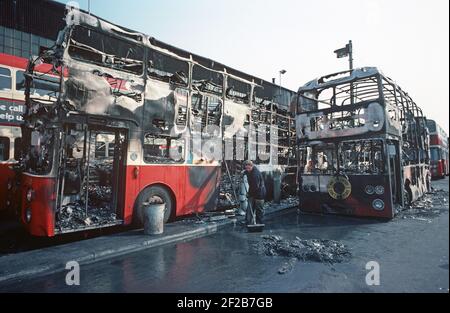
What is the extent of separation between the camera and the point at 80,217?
19.9 feet

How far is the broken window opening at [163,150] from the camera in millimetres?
6850

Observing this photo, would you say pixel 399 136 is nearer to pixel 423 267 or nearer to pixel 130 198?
pixel 423 267

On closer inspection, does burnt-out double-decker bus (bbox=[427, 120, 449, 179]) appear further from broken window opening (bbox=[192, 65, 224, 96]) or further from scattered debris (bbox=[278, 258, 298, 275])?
scattered debris (bbox=[278, 258, 298, 275])

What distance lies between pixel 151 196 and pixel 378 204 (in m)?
6.58

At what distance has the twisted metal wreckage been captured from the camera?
539cm

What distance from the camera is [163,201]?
23.3ft

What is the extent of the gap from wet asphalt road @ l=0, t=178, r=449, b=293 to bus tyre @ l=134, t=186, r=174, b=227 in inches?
52.3

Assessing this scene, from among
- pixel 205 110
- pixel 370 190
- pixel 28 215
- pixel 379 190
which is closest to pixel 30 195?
pixel 28 215

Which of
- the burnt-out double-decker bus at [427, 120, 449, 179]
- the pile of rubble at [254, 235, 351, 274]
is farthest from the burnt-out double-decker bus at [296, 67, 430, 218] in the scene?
the burnt-out double-decker bus at [427, 120, 449, 179]

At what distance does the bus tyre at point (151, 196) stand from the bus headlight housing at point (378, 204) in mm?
5992

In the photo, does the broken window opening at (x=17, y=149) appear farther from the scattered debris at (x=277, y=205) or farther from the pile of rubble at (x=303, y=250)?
the scattered debris at (x=277, y=205)

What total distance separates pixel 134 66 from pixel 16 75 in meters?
4.89

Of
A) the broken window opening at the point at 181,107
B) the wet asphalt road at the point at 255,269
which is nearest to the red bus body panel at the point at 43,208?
the wet asphalt road at the point at 255,269
